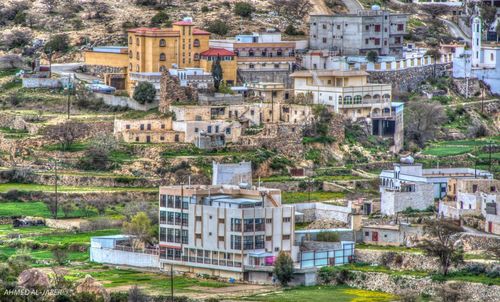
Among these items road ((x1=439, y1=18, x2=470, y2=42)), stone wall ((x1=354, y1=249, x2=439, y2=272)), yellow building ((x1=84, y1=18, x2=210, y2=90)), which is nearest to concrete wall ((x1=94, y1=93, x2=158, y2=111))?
yellow building ((x1=84, y1=18, x2=210, y2=90))

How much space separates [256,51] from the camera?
114 m

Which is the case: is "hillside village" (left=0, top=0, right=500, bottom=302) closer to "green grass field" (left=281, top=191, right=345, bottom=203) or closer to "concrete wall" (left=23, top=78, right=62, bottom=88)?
"concrete wall" (left=23, top=78, right=62, bottom=88)

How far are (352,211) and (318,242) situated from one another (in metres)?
5.47

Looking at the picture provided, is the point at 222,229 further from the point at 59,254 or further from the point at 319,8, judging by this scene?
the point at 319,8

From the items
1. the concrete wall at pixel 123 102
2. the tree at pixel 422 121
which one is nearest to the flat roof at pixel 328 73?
the tree at pixel 422 121

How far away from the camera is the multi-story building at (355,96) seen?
108 metres

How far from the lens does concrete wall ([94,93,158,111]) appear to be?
10550cm

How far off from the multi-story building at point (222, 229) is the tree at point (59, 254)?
3.48m

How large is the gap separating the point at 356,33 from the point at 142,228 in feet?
110

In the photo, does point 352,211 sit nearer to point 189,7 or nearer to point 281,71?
point 281,71

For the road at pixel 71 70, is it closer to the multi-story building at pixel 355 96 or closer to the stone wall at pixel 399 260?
the multi-story building at pixel 355 96

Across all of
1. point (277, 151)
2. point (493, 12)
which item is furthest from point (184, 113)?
point (493, 12)

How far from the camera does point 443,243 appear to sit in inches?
3334

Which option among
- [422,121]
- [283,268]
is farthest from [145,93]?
[283,268]
